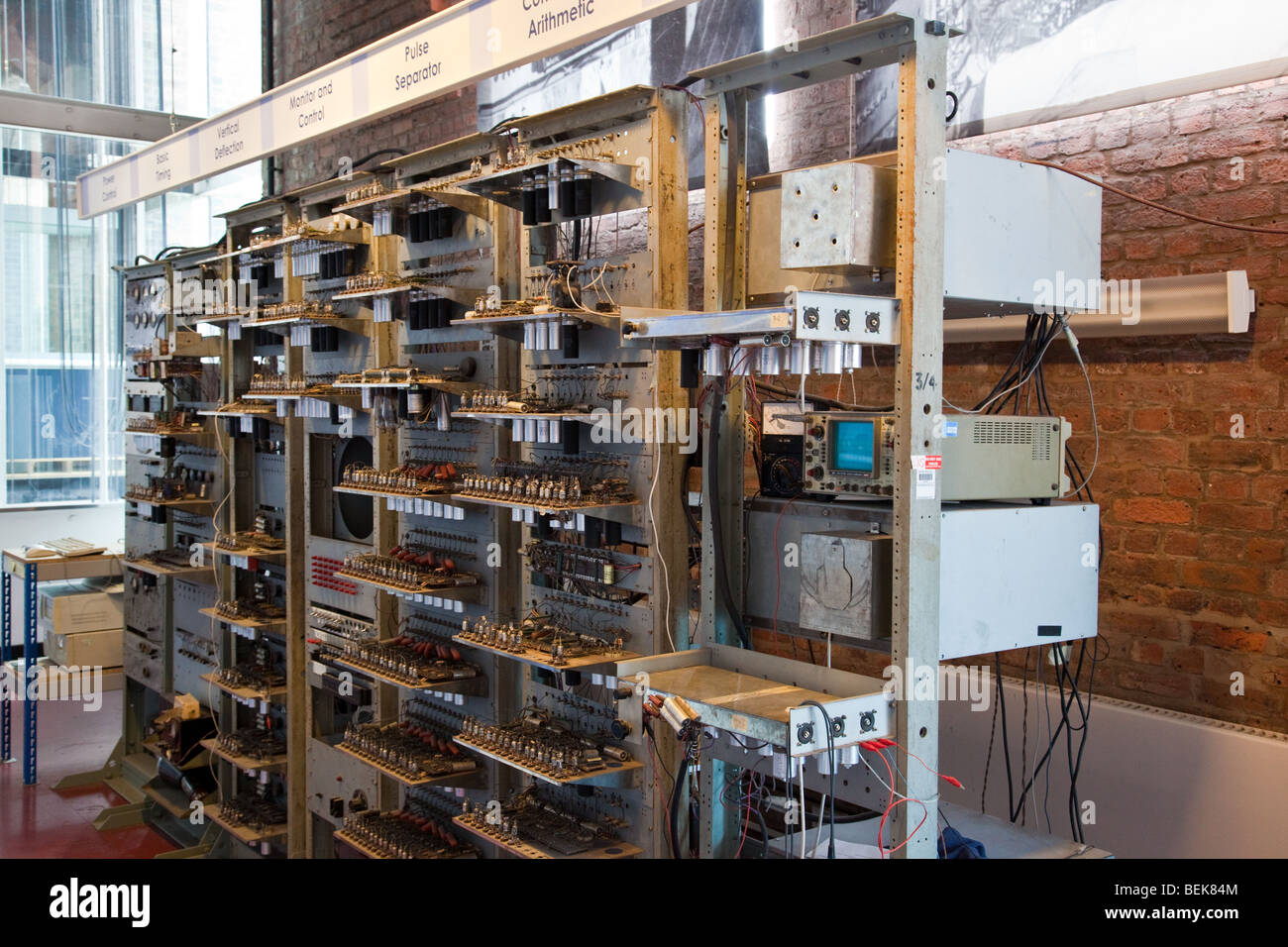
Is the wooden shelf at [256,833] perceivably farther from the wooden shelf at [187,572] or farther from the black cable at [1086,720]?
the black cable at [1086,720]

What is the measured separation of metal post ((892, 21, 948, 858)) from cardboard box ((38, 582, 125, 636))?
21.2ft

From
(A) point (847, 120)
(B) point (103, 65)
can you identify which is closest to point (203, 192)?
(B) point (103, 65)

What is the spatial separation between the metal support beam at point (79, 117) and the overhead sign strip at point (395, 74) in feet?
5.80

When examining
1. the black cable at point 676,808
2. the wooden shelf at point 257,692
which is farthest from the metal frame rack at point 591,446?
the wooden shelf at point 257,692

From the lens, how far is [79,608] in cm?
761

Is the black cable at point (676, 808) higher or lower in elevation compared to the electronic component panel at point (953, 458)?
lower

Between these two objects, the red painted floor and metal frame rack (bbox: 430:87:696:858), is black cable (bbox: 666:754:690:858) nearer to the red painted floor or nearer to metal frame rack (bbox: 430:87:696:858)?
metal frame rack (bbox: 430:87:696:858)

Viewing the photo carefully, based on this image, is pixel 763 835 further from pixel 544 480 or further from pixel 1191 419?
pixel 1191 419

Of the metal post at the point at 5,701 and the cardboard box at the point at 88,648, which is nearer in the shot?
the metal post at the point at 5,701

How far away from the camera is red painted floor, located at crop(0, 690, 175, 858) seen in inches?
238

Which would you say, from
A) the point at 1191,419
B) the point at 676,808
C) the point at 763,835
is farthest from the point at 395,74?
the point at 1191,419

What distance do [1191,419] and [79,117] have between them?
6.65 m

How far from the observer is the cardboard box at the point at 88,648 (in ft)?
24.8

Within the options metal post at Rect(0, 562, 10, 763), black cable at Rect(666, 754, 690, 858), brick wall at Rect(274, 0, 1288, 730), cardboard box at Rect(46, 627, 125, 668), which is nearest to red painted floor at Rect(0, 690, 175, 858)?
metal post at Rect(0, 562, 10, 763)
